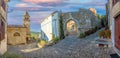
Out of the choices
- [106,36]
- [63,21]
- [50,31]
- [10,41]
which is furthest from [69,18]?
[106,36]

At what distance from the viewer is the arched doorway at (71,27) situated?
36344mm

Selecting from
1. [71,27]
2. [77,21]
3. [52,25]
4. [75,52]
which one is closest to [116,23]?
[75,52]

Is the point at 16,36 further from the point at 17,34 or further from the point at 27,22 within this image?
the point at 27,22

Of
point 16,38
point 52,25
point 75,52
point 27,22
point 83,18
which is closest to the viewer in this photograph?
point 75,52

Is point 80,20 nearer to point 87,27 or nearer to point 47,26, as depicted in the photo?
point 87,27

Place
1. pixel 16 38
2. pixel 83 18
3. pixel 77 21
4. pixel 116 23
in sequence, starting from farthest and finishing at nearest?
1. pixel 16 38
2. pixel 77 21
3. pixel 83 18
4. pixel 116 23

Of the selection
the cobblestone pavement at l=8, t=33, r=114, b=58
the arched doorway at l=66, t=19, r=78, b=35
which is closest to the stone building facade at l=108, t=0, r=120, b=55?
the cobblestone pavement at l=8, t=33, r=114, b=58

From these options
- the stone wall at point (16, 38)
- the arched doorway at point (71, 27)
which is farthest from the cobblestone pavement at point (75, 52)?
the stone wall at point (16, 38)

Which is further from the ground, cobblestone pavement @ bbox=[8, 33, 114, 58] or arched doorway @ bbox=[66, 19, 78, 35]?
arched doorway @ bbox=[66, 19, 78, 35]

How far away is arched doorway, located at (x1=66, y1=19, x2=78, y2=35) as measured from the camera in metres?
36.3

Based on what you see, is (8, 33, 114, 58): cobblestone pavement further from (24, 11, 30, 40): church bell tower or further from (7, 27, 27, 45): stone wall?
(24, 11, 30, 40): church bell tower

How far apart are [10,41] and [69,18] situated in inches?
472

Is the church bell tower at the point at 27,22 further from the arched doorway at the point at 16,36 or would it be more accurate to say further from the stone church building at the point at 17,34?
the arched doorway at the point at 16,36

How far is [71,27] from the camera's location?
36.5 m
